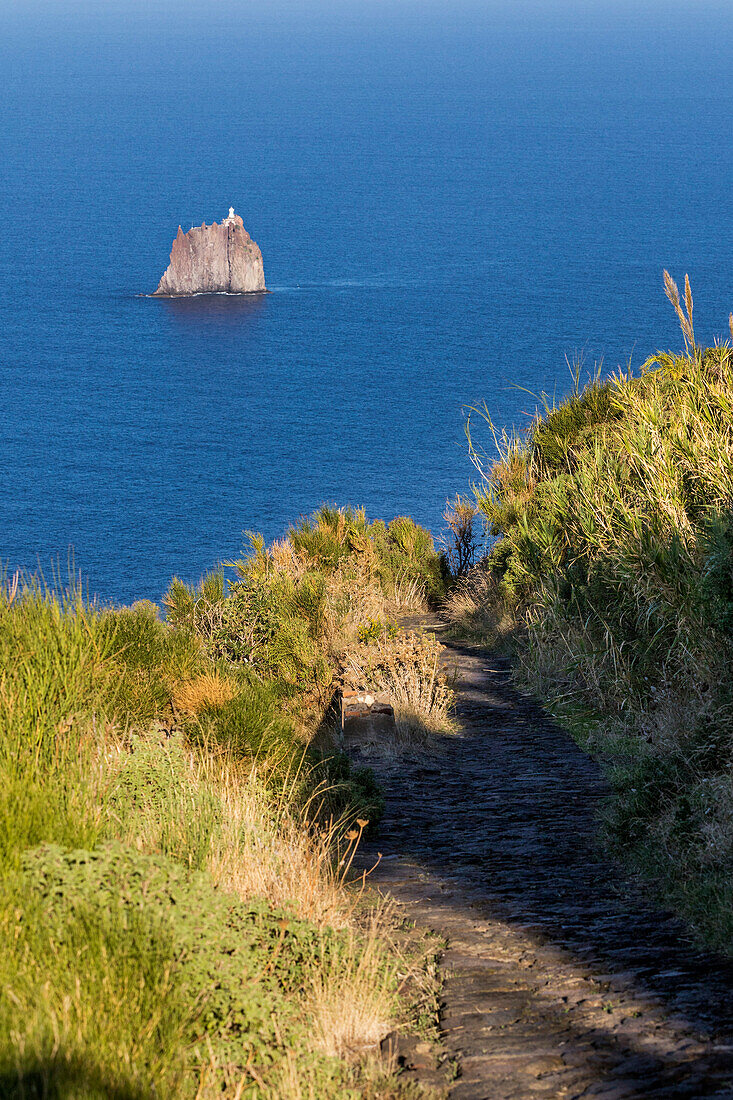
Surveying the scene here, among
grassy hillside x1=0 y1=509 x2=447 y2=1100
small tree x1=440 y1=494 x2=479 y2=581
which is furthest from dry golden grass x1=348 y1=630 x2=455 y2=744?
small tree x1=440 y1=494 x2=479 y2=581

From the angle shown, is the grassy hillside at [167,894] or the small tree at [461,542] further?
the small tree at [461,542]

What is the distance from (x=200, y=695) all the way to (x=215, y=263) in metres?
128

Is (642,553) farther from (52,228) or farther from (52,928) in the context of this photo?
(52,228)

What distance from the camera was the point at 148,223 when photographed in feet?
518

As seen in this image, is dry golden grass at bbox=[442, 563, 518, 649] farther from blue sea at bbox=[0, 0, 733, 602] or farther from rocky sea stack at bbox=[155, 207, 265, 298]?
rocky sea stack at bbox=[155, 207, 265, 298]

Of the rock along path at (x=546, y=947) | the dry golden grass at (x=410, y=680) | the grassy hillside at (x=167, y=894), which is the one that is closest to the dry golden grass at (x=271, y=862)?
the grassy hillside at (x=167, y=894)

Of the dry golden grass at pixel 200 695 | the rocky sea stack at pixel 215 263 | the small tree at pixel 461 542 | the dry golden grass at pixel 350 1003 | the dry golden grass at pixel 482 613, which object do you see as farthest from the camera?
the rocky sea stack at pixel 215 263

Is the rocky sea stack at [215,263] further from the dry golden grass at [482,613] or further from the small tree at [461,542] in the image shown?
the dry golden grass at [482,613]

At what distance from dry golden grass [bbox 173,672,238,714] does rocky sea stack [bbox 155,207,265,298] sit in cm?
12209

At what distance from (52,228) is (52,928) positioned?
16735 cm

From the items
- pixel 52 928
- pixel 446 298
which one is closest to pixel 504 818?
pixel 52 928

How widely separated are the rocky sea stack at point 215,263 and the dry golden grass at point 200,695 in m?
122

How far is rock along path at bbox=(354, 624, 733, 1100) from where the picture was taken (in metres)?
3.33

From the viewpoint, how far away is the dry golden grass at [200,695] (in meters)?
6.83
